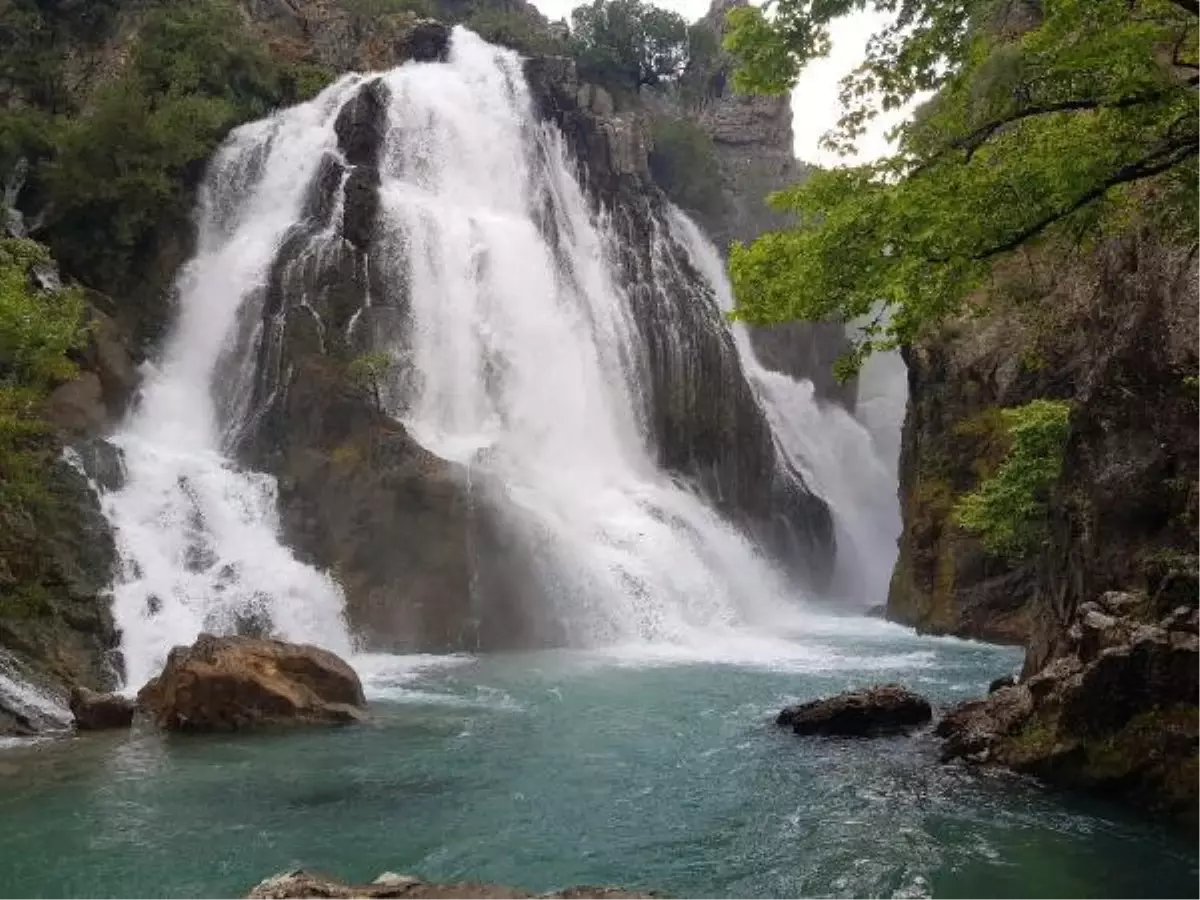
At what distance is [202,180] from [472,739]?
91.6 ft

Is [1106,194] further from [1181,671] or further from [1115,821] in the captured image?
[1115,821]

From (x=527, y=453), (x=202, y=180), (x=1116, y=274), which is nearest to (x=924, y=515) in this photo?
(x=527, y=453)

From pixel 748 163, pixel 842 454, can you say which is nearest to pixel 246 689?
pixel 842 454

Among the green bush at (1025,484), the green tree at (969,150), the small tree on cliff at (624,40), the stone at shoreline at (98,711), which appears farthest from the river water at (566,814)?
the small tree on cliff at (624,40)

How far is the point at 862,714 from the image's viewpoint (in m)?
14.4

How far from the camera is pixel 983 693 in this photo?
691 inches

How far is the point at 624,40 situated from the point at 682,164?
9.58 m

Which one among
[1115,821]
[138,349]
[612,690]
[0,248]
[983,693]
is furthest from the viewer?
[138,349]

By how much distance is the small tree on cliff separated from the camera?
193ft

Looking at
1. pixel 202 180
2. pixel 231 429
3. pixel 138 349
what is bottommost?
pixel 231 429

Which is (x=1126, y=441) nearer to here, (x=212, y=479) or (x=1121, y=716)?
(x=1121, y=716)

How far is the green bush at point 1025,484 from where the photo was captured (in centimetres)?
2003

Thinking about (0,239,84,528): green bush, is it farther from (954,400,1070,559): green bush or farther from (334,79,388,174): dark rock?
(954,400,1070,559): green bush

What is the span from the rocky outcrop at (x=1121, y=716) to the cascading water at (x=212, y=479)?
618 inches
